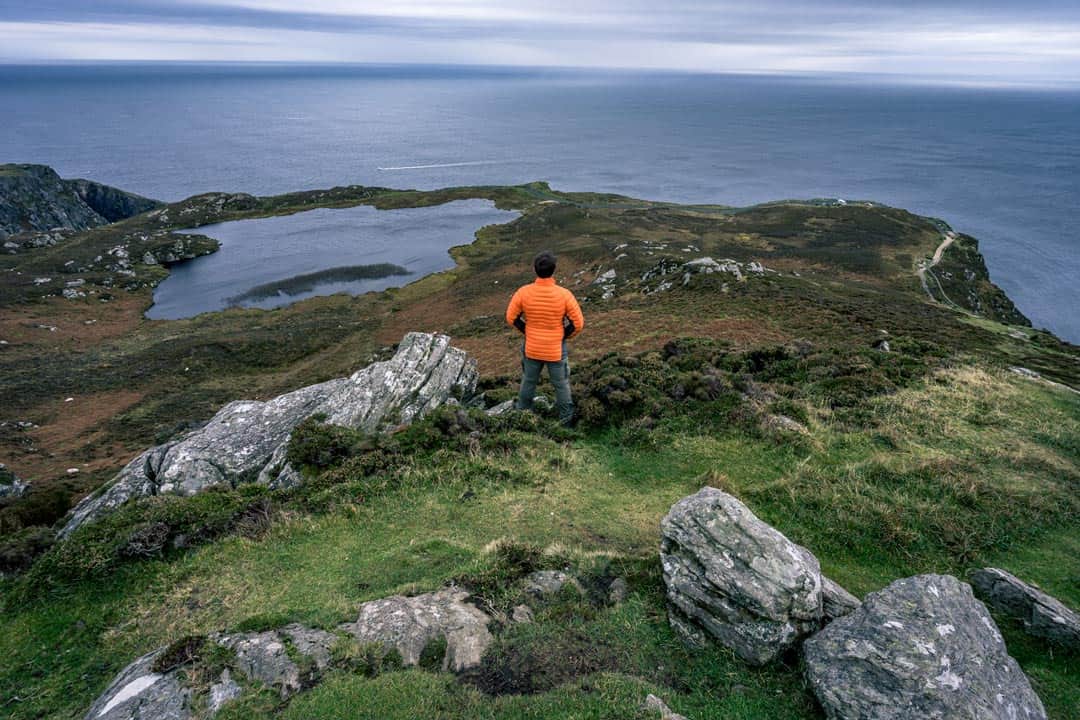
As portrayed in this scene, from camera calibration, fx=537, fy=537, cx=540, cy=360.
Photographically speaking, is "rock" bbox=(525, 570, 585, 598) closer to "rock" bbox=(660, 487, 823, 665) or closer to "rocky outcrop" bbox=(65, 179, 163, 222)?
"rock" bbox=(660, 487, 823, 665)

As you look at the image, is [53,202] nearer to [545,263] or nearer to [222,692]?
[545,263]

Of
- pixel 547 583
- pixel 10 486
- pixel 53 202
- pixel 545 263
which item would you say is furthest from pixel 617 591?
pixel 53 202

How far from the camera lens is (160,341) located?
52.1 metres

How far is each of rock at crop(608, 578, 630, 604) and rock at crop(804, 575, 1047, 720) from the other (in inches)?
112

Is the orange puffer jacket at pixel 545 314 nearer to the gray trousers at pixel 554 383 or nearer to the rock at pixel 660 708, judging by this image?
the gray trousers at pixel 554 383

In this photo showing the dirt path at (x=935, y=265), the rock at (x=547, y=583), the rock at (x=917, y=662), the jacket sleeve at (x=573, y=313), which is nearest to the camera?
the rock at (x=917, y=662)

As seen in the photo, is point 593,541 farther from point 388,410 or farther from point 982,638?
point 388,410

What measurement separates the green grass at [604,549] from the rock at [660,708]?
8.3 inches

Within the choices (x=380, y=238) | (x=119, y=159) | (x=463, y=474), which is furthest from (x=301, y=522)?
(x=119, y=159)

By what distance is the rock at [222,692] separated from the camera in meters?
6.84

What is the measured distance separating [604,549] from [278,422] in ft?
41.5

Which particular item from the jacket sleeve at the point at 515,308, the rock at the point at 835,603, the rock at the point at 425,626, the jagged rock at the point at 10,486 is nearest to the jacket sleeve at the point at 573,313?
the jacket sleeve at the point at 515,308

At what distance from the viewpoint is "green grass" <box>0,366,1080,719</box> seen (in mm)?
7281

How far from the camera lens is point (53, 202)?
374 feet
